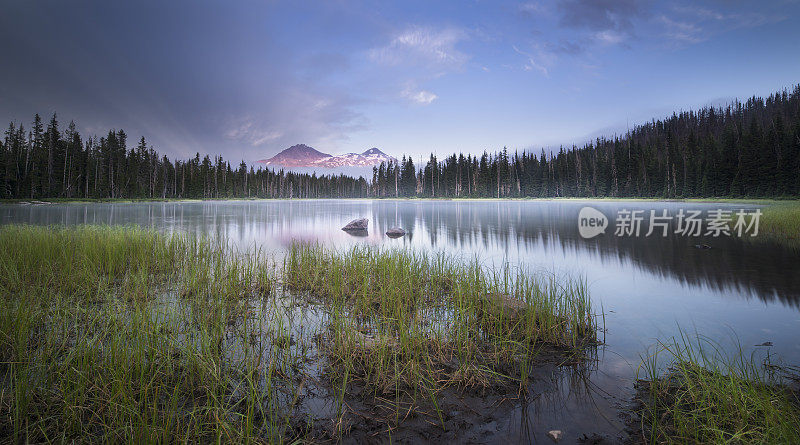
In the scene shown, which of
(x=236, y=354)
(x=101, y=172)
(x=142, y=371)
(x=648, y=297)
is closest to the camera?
(x=142, y=371)

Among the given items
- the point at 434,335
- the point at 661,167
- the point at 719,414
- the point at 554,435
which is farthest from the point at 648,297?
the point at 661,167

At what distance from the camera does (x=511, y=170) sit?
123688 millimetres

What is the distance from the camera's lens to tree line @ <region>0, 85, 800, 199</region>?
201 ft

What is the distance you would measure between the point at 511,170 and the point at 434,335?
12728 cm

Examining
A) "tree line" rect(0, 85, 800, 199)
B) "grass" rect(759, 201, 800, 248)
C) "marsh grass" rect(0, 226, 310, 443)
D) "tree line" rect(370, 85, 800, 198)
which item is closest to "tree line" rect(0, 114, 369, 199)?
"tree line" rect(0, 85, 800, 199)

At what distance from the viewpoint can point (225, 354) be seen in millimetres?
4418

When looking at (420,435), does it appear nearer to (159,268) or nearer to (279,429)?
(279,429)

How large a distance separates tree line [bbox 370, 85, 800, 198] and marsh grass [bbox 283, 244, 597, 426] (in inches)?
2954

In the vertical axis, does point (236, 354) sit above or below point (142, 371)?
below

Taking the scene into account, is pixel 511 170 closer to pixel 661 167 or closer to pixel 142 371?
pixel 661 167

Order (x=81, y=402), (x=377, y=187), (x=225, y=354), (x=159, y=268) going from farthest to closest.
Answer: (x=377, y=187), (x=159, y=268), (x=225, y=354), (x=81, y=402)

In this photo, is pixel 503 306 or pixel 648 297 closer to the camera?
pixel 503 306

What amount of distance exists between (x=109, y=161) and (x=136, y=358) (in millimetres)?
102507

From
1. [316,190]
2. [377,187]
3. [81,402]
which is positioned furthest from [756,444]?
[316,190]
